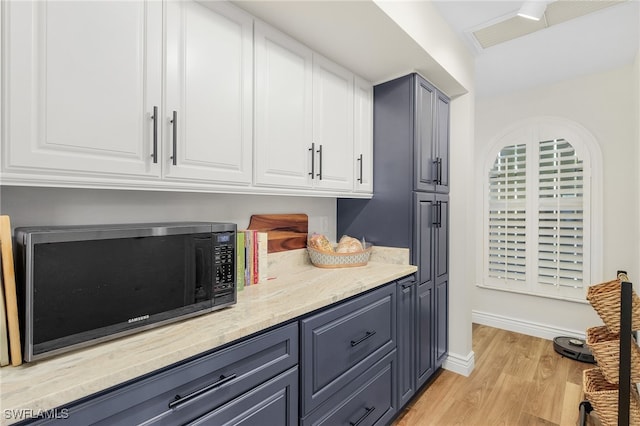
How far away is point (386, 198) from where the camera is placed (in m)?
2.15

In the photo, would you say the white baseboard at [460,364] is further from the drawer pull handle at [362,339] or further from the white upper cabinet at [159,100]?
the white upper cabinet at [159,100]

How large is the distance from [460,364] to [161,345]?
2375 millimetres

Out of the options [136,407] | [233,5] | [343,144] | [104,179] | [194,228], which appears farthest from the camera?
[343,144]

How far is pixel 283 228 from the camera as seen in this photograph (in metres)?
1.96

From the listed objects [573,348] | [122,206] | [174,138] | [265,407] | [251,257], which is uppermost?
[174,138]

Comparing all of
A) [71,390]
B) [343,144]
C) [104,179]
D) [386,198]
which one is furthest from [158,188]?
[386,198]

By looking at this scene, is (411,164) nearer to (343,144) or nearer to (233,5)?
(343,144)

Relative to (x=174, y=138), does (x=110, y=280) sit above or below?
below

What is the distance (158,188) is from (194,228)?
21 centimetres

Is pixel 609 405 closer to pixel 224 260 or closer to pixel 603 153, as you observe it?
pixel 224 260

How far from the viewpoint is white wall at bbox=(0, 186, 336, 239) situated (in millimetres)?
1057

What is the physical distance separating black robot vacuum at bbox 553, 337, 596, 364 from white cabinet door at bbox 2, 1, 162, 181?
3459mm

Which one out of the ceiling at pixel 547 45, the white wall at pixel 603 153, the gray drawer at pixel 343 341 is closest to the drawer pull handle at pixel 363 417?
the gray drawer at pixel 343 341

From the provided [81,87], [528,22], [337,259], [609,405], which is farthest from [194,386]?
[528,22]
